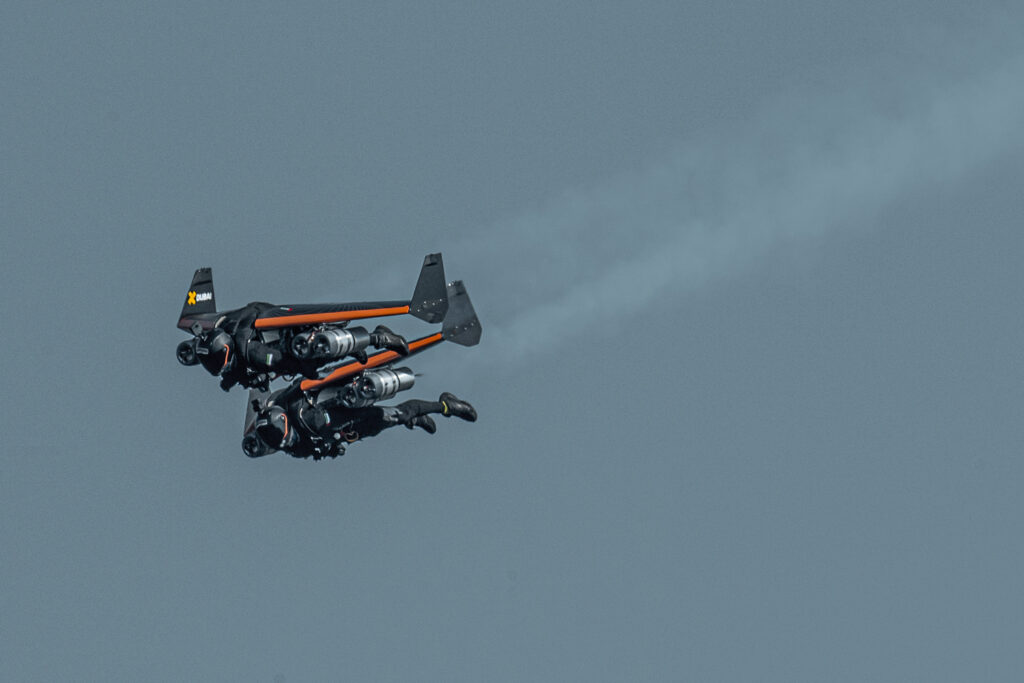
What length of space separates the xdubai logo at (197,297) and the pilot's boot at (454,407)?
29.5 feet

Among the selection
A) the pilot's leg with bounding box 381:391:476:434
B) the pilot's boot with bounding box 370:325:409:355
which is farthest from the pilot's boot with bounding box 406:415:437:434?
the pilot's boot with bounding box 370:325:409:355

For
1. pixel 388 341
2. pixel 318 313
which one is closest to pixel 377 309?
pixel 388 341

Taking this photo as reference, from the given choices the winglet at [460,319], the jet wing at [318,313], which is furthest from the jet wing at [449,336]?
the jet wing at [318,313]

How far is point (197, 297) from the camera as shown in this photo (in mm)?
71812

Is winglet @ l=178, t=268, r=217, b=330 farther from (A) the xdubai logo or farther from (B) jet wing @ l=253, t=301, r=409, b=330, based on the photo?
(B) jet wing @ l=253, t=301, r=409, b=330

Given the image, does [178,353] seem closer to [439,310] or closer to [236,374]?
[236,374]

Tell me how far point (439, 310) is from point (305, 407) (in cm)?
532

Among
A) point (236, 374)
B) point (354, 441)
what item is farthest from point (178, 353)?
point (354, 441)

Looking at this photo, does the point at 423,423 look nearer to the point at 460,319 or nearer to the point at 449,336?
the point at 449,336

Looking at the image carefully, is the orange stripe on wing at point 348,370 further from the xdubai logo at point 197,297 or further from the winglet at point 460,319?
the xdubai logo at point 197,297

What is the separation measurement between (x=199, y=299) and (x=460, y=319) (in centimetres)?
838

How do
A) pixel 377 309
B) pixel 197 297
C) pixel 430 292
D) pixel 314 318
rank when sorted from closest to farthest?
pixel 314 318 → pixel 377 309 → pixel 430 292 → pixel 197 297

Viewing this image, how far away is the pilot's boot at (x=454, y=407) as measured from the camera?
76375 millimetres

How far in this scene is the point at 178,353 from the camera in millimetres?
69438
